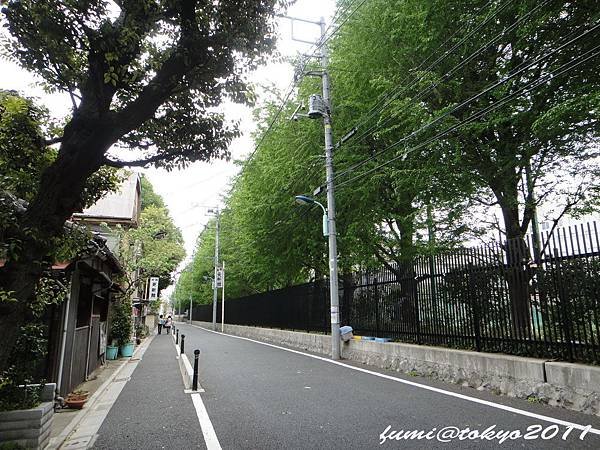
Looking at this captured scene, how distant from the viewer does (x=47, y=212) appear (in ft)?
13.1

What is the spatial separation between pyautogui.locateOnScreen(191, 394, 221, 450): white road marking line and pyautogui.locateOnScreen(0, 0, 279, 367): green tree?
8.95ft

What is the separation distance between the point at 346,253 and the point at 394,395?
11.6m

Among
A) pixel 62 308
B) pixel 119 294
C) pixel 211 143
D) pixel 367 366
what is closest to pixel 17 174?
pixel 211 143

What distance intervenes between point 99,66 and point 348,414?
5820mm

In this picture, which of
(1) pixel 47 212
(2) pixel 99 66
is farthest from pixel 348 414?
(2) pixel 99 66

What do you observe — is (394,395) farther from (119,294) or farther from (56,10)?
(119,294)

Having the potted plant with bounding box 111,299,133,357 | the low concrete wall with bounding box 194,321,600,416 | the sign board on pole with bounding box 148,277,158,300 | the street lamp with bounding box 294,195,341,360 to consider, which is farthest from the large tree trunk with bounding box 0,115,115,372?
the sign board on pole with bounding box 148,277,158,300

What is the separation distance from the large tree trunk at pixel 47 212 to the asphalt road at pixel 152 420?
2.46 meters

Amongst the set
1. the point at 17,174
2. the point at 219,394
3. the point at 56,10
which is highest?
the point at 56,10

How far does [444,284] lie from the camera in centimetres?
1009

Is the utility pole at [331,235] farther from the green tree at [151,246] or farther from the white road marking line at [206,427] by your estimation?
the green tree at [151,246]

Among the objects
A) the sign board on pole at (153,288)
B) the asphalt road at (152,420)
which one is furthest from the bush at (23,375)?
the sign board on pole at (153,288)

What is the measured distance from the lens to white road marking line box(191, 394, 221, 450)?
210 inches

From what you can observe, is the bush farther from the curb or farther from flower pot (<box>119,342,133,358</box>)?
flower pot (<box>119,342,133,358</box>)
